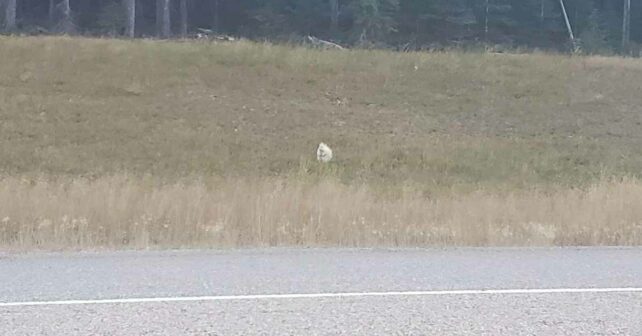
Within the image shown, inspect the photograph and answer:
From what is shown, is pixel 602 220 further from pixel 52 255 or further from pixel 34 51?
pixel 34 51

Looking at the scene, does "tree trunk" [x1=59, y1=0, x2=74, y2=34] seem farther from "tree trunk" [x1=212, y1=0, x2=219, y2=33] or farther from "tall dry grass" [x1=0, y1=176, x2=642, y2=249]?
"tall dry grass" [x1=0, y1=176, x2=642, y2=249]

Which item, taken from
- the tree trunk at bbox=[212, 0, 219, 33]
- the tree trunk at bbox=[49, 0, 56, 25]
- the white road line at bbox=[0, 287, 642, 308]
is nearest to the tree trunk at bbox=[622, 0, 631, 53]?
the tree trunk at bbox=[212, 0, 219, 33]

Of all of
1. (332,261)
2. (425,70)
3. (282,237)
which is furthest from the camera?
(425,70)

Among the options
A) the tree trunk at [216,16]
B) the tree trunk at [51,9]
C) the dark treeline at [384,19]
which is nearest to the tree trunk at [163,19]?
the dark treeline at [384,19]

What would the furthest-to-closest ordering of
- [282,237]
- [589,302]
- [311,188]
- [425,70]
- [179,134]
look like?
[425,70] < [179,134] < [311,188] < [282,237] < [589,302]

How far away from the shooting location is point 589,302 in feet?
23.3

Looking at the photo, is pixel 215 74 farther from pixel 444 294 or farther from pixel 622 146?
pixel 444 294

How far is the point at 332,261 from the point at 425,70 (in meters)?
22.6

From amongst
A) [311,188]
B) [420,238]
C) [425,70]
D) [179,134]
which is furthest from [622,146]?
[420,238]

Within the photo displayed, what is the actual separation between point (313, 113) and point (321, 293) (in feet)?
62.9

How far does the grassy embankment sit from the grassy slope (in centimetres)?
8

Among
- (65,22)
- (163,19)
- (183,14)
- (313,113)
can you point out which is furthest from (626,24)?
(313,113)

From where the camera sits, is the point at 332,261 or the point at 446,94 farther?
the point at 446,94

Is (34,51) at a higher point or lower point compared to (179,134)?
higher
